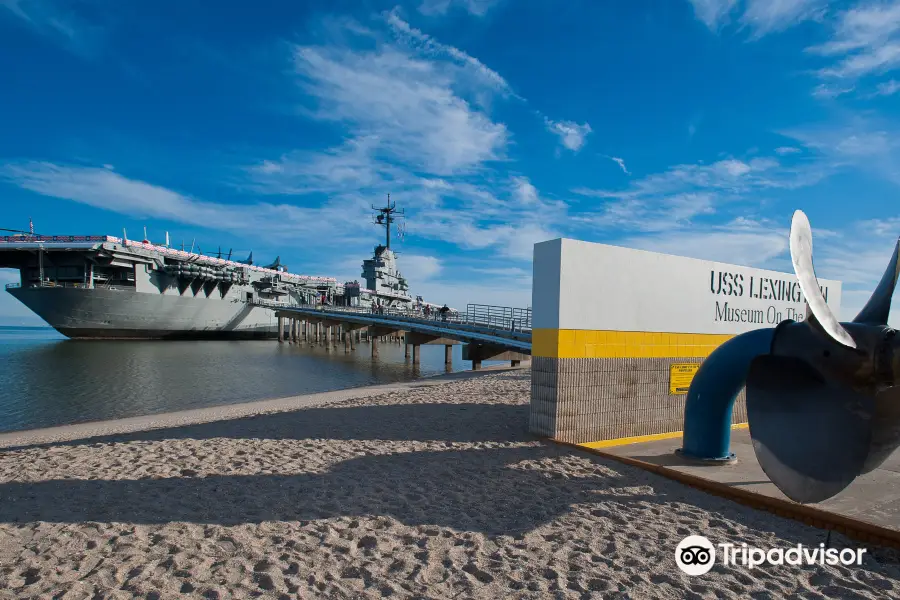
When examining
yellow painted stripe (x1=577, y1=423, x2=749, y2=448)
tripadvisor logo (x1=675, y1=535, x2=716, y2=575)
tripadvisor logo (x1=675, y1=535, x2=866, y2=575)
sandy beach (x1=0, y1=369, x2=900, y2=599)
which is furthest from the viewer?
yellow painted stripe (x1=577, y1=423, x2=749, y2=448)

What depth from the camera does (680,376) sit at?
8.45 m

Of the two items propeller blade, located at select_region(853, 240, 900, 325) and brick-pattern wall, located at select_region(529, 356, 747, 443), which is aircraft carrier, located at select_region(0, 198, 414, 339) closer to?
brick-pattern wall, located at select_region(529, 356, 747, 443)

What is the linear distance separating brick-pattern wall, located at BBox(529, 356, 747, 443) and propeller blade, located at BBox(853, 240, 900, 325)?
11.4 feet

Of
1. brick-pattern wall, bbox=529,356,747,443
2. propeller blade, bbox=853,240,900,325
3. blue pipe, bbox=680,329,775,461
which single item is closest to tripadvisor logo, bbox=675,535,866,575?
propeller blade, bbox=853,240,900,325

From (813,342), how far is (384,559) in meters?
4.11

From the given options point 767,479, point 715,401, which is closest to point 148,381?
point 715,401

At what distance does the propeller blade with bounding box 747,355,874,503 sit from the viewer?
153 inches

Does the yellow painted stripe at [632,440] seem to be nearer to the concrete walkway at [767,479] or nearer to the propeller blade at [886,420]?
the concrete walkway at [767,479]

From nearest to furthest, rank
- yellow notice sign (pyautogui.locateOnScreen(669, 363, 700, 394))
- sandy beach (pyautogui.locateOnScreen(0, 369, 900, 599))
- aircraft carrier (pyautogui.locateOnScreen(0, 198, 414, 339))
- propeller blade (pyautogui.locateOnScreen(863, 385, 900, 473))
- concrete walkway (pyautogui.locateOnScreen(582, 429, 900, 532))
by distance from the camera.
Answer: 1. sandy beach (pyautogui.locateOnScreen(0, 369, 900, 599))
2. propeller blade (pyautogui.locateOnScreen(863, 385, 900, 473))
3. concrete walkway (pyautogui.locateOnScreen(582, 429, 900, 532))
4. yellow notice sign (pyautogui.locateOnScreen(669, 363, 700, 394))
5. aircraft carrier (pyautogui.locateOnScreen(0, 198, 414, 339))

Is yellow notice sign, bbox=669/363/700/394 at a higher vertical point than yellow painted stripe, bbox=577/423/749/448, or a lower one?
higher

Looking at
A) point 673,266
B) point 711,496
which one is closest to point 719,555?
point 711,496

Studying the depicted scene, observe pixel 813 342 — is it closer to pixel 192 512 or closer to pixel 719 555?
pixel 719 555

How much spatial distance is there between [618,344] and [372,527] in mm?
4954

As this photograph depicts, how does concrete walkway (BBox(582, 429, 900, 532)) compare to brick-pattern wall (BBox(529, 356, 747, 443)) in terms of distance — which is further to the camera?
brick-pattern wall (BBox(529, 356, 747, 443))
